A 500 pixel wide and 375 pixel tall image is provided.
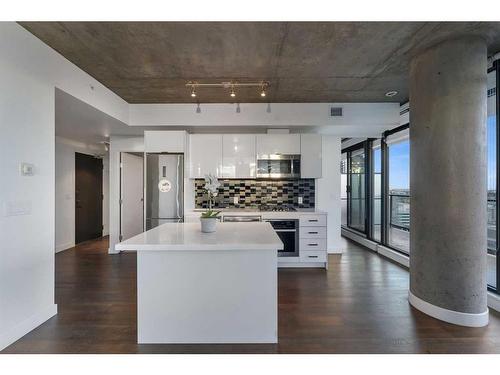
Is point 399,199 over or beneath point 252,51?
beneath

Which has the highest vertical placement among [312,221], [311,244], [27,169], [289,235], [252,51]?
[252,51]

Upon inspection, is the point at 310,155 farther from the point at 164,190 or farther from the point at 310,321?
the point at 310,321

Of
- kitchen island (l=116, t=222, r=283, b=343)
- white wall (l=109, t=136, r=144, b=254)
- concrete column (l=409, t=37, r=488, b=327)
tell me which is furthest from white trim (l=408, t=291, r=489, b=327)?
white wall (l=109, t=136, r=144, b=254)

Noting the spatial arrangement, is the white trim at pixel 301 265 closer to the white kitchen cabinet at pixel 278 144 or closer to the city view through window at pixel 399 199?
the city view through window at pixel 399 199

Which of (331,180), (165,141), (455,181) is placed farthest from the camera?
(331,180)

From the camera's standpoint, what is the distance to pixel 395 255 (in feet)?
16.1

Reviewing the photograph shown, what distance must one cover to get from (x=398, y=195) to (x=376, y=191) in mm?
805

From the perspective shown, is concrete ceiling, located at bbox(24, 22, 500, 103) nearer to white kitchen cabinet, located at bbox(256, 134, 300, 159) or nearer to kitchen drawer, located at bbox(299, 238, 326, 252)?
white kitchen cabinet, located at bbox(256, 134, 300, 159)

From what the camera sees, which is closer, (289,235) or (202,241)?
(202,241)

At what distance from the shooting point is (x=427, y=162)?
2.81 m

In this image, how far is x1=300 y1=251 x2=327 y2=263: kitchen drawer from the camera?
4.57 meters

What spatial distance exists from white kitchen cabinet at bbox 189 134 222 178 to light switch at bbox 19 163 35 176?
2604 millimetres

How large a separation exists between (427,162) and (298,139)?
2.42 m

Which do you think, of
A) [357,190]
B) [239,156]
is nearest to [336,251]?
[357,190]
